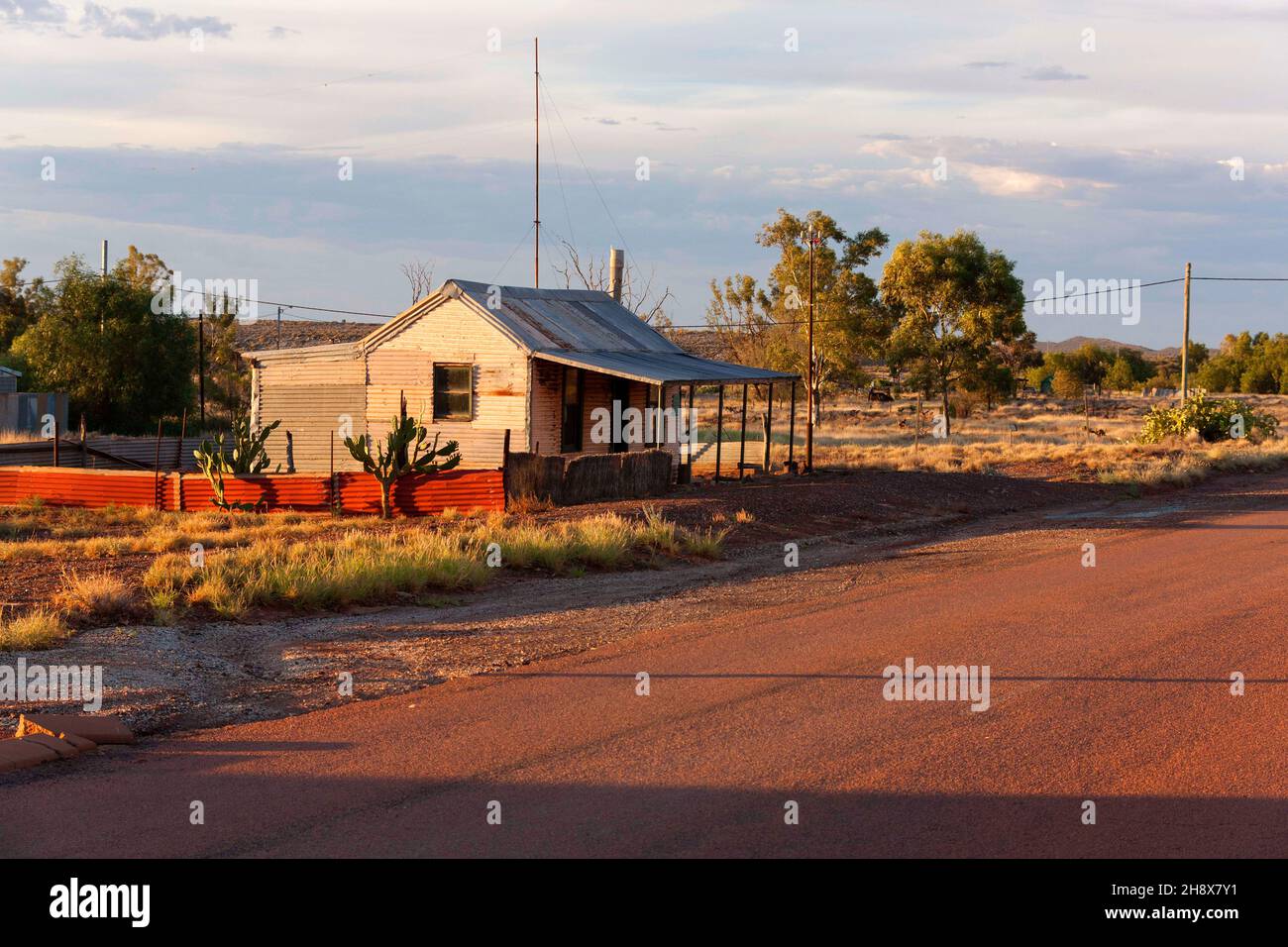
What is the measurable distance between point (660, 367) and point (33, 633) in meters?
17.7

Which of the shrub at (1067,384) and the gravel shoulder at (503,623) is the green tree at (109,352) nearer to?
the gravel shoulder at (503,623)

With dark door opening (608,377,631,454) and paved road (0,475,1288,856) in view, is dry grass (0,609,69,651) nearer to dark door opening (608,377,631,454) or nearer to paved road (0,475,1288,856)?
paved road (0,475,1288,856)

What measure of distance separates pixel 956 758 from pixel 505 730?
2.68m

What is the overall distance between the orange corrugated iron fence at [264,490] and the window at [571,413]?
5430 millimetres

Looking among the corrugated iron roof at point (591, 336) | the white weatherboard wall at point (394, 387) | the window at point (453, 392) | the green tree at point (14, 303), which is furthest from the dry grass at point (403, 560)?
the green tree at point (14, 303)

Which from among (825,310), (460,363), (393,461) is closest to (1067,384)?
(825,310)

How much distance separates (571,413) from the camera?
26.7m

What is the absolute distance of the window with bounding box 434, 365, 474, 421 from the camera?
2592 centimetres

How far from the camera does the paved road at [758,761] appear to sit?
5.84 metres

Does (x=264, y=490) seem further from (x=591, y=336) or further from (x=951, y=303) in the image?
(x=951, y=303)

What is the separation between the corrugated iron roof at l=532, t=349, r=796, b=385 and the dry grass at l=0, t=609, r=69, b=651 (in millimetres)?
14095

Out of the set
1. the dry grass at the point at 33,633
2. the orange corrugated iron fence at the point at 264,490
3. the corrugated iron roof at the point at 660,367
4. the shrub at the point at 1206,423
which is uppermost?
the corrugated iron roof at the point at 660,367

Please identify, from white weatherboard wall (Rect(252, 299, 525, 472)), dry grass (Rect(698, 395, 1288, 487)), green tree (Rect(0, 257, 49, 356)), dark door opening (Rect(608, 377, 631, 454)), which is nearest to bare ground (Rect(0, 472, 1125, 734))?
white weatherboard wall (Rect(252, 299, 525, 472))

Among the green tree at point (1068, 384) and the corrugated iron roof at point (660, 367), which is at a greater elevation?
the green tree at point (1068, 384)
